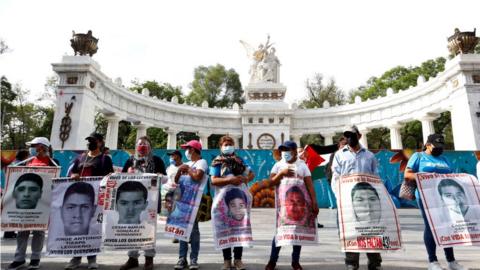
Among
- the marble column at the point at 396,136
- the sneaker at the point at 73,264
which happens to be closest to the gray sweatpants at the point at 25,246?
the sneaker at the point at 73,264

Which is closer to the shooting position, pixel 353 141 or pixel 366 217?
pixel 366 217

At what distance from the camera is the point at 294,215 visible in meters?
4.86

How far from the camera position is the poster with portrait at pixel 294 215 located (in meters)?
4.73

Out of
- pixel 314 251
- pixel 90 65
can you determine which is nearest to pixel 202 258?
pixel 314 251

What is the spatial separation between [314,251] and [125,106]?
80.0 ft

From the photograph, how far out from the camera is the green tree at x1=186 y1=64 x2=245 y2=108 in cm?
5159

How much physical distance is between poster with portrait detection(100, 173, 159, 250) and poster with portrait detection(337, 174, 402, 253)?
9.71 feet

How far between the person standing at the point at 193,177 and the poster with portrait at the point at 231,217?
1.05ft

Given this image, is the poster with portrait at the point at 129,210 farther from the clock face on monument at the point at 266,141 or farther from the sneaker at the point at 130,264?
the clock face on monument at the point at 266,141

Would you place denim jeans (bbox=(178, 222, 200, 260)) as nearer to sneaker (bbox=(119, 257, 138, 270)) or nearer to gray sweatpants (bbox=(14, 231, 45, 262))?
sneaker (bbox=(119, 257, 138, 270))

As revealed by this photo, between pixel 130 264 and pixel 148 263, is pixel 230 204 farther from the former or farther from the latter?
pixel 130 264

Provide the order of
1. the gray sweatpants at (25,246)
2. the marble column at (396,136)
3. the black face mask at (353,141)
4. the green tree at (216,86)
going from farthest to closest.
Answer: the green tree at (216,86) < the marble column at (396,136) < the black face mask at (353,141) < the gray sweatpants at (25,246)

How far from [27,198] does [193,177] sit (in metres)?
2.84

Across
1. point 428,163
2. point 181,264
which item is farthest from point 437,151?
point 181,264
